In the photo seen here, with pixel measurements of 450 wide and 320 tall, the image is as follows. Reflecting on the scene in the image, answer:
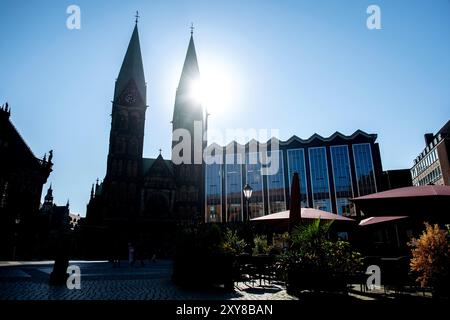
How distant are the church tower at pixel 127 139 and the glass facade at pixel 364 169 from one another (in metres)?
34.8

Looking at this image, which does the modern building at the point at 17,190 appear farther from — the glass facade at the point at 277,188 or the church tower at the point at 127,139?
the glass facade at the point at 277,188

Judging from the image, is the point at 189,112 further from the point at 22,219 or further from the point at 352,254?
the point at 352,254

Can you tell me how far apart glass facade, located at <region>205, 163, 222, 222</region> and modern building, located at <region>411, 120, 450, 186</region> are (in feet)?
117

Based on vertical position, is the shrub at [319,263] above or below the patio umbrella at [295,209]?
below

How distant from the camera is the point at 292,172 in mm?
47250

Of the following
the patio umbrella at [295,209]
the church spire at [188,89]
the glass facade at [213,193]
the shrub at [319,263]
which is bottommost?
the shrub at [319,263]

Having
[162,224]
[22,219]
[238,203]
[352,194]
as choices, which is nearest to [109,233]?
[162,224]

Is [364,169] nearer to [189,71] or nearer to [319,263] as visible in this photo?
[189,71]

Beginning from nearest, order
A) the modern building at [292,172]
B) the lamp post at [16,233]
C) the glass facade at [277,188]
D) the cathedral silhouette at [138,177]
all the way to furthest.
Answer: the lamp post at [16,233]
the cathedral silhouette at [138,177]
the modern building at [292,172]
the glass facade at [277,188]

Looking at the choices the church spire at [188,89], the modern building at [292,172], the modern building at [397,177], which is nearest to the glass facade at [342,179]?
the modern building at [292,172]

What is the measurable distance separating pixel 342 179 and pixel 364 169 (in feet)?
11.9

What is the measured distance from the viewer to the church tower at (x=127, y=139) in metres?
43.2

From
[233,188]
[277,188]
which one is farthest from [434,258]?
[233,188]

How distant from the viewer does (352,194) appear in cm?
4353
